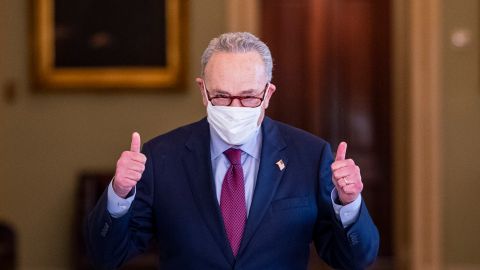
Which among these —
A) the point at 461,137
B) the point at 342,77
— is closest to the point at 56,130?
the point at 342,77

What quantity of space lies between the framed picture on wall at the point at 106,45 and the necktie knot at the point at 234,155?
4.31 metres

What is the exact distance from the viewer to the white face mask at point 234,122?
2.72 m

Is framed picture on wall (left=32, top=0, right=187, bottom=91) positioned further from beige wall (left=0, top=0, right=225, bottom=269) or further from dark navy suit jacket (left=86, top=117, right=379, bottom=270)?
dark navy suit jacket (left=86, top=117, right=379, bottom=270)

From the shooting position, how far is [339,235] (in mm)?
2650

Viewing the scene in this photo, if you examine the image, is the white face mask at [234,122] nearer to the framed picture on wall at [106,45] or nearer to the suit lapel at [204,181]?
the suit lapel at [204,181]

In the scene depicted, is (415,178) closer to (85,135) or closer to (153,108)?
(153,108)

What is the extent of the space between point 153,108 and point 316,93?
1.17 metres

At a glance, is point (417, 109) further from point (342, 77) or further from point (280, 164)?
point (280, 164)

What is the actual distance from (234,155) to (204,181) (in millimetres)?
109

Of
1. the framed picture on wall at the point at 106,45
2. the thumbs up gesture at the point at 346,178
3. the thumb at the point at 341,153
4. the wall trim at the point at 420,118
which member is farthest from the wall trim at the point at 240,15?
the thumbs up gesture at the point at 346,178

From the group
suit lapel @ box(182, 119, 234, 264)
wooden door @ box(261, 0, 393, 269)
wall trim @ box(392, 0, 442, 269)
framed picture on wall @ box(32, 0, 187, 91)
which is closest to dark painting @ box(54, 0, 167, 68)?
framed picture on wall @ box(32, 0, 187, 91)

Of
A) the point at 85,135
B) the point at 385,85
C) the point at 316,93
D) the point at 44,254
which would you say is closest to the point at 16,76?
the point at 85,135

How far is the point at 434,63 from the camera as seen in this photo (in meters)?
7.08

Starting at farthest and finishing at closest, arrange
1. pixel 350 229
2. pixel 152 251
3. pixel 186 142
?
pixel 152 251 < pixel 186 142 < pixel 350 229
